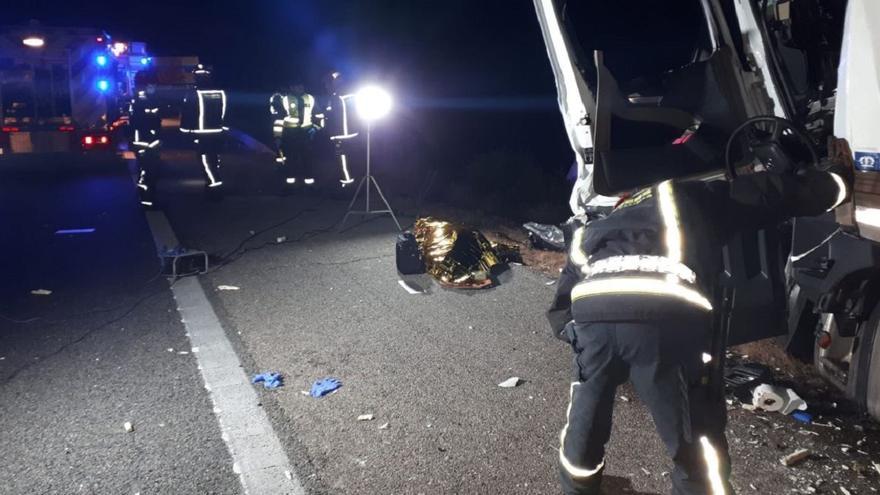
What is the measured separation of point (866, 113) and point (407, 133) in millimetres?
13459

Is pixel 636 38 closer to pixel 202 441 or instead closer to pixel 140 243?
pixel 140 243

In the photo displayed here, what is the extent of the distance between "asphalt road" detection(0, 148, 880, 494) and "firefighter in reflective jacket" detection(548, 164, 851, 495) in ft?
2.22

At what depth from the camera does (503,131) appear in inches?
613

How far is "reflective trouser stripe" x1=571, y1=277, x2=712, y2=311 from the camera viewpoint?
8.15 feet

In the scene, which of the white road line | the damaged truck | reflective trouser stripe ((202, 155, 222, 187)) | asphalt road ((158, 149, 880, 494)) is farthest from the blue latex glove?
reflective trouser stripe ((202, 155, 222, 187))

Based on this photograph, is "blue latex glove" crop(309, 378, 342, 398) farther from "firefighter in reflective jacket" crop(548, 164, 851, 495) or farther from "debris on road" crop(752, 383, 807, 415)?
"debris on road" crop(752, 383, 807, 415)

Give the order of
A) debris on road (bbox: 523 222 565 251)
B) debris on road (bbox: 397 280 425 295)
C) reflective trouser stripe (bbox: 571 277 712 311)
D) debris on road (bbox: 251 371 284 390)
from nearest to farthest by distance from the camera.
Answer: reflective trouser stripe (bbox: 571 277 712 311)
debris on road (bbox: 251 371 284 390)
debris on road (bbox: 397 280 425 295)
debris on road (bbox: 523 222 565 251)

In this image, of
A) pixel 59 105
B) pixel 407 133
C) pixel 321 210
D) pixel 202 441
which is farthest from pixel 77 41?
pixel 202 441

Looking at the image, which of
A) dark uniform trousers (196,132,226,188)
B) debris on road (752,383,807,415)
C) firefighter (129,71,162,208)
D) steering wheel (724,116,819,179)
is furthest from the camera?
dark uniform trousers (196,132,226,188)

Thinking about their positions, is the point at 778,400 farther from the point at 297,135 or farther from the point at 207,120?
the point at 207,120

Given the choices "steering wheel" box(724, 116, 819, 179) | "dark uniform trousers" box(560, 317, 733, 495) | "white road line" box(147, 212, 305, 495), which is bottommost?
"white road line" box(147, 212, 305, 495)

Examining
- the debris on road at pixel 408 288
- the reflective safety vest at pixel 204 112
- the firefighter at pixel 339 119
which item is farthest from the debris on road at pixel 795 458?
the reflective safety vest at pixel 204 112

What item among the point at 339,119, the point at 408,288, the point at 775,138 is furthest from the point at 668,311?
the point at 339,119

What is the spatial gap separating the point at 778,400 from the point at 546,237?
151 inches
